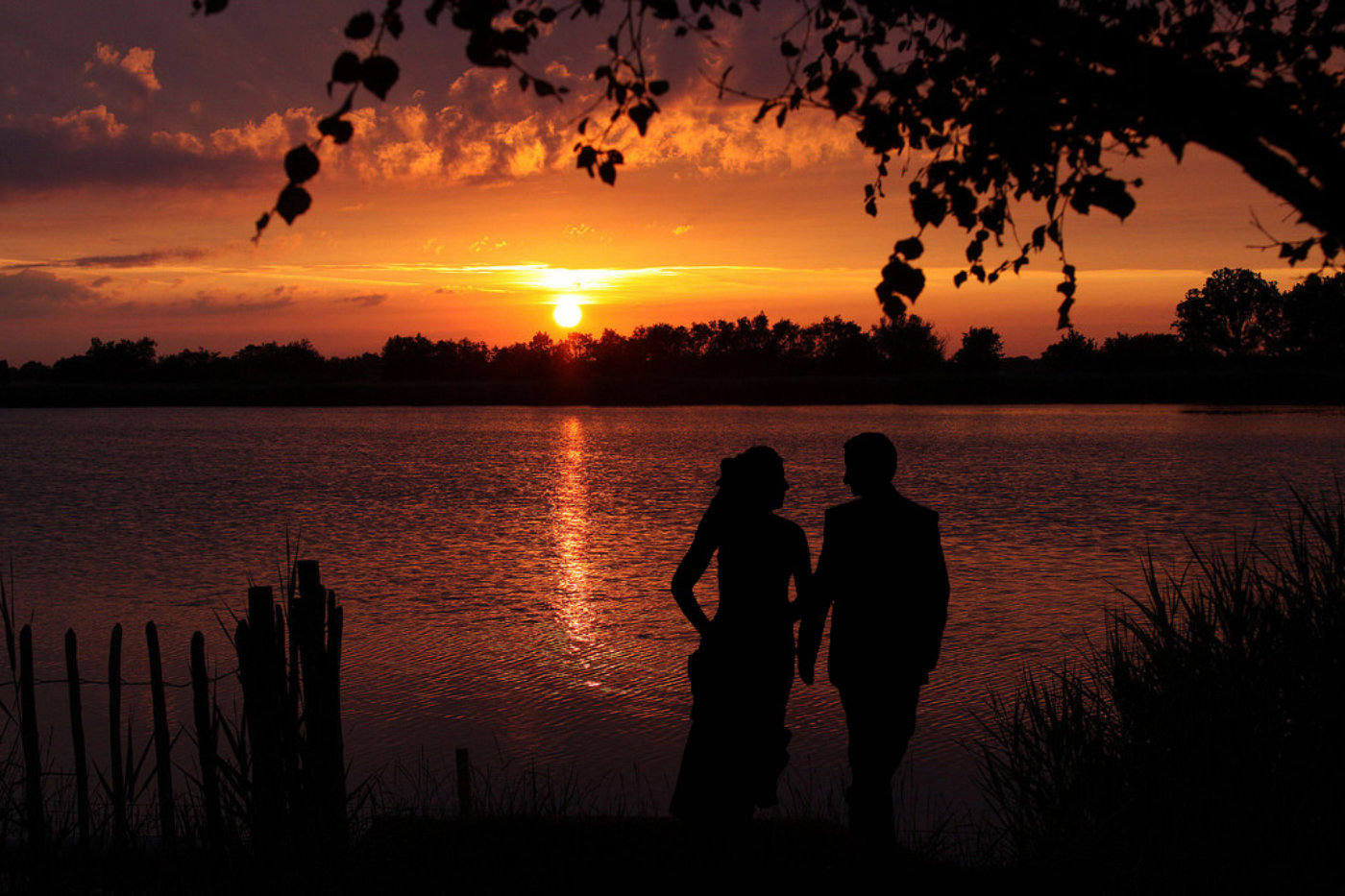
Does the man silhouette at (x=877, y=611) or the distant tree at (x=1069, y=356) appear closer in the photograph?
the man silhouette at (x=877, y=611)

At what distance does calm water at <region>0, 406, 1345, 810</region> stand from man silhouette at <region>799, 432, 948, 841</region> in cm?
338

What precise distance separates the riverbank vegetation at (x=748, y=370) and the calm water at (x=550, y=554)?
48765mm

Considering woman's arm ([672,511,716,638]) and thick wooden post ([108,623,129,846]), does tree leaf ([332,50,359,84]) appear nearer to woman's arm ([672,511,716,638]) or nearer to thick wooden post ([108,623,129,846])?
woman's arm ([672,511,716,638])

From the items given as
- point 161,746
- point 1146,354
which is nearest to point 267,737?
point 161,746

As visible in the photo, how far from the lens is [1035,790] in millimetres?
6664

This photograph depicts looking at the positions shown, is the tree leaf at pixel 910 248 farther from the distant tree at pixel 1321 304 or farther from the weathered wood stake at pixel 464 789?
the distant tree at pixel 1321 304

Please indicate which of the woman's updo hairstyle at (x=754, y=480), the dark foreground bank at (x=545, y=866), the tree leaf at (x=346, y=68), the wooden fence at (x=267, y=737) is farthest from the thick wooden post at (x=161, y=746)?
the tree leaf at (x=346, y=68)

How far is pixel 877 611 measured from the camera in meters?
5.03

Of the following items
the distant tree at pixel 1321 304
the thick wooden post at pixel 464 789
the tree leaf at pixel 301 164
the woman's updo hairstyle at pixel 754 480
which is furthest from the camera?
the distant tree at pixel 1321 304

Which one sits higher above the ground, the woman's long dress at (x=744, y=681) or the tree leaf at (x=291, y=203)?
the tree leaf at (x=291, y=203)

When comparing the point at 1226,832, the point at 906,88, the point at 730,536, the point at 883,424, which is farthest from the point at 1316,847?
the point at 883,424

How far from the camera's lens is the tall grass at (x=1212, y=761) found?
5.47 m

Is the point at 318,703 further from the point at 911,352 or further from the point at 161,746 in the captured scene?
the point at 911,352

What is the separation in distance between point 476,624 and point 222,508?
16.1 m
